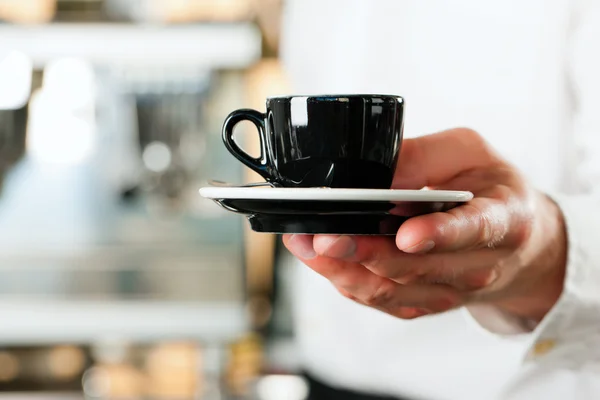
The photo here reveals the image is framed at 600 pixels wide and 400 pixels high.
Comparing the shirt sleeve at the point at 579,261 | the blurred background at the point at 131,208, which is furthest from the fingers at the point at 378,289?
the blurred background at the point at 131,208

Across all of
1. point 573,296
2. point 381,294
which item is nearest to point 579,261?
point 573,296

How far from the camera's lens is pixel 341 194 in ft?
1.11

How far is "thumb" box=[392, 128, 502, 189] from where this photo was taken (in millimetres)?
474

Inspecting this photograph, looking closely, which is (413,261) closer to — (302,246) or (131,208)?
(302,246)

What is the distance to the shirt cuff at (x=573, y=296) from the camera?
53 cm

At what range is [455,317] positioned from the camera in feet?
2.76

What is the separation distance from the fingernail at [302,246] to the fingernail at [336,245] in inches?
1.1

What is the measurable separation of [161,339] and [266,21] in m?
0.60

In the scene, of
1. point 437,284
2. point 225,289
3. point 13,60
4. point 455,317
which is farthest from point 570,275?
point 13,60

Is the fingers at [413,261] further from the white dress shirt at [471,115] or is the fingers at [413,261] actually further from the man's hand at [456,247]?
the white dress shirt at [471,115]

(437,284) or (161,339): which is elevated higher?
(437,284)

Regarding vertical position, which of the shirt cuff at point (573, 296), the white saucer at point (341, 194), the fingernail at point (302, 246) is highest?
the white saucer at point (341, 194)

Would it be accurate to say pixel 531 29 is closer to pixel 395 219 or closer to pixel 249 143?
pixel 395 219

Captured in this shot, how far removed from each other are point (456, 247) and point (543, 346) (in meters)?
0.23
